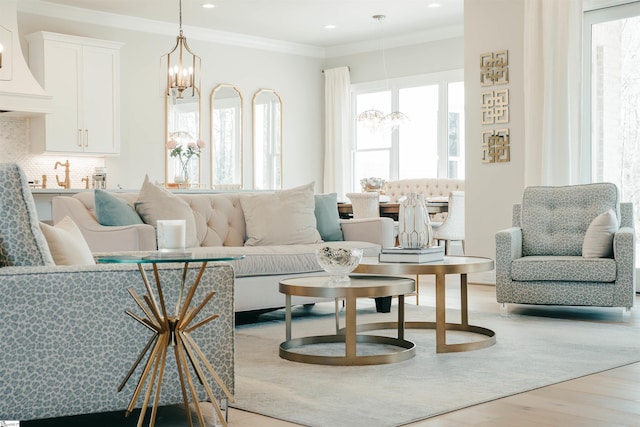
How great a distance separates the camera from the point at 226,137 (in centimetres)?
1034

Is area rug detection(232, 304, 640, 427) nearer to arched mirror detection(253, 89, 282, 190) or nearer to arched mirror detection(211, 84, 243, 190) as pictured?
arched mirror detection(211, 84, 243, 190)

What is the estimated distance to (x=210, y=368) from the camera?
2.47 m

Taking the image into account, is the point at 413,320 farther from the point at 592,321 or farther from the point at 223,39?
the point at 223,39

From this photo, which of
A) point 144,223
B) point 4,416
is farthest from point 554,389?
point 144,223

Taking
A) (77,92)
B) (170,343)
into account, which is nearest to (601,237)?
(170,343)

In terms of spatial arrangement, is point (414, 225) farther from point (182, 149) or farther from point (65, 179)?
point (182, 149)

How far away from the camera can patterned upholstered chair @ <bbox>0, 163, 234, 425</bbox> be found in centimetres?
236

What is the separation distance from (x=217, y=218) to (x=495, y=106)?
9.80 ft

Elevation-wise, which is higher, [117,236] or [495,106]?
[495,106]

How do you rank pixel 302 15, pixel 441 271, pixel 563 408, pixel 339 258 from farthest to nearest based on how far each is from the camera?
pixel 302 15, pixel 441 271, pixel 339 258, pixel 563 408

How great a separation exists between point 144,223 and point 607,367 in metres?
2.78

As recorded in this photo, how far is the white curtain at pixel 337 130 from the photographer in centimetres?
1103

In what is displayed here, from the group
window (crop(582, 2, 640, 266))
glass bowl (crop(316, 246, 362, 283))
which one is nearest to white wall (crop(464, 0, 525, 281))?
window (crop(582, 2, 640, 266))

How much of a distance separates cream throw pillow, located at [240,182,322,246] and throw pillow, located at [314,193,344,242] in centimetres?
13
